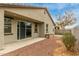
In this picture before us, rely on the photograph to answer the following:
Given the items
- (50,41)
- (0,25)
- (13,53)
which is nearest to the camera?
(13,53)

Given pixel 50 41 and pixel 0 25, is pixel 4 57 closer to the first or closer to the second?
pixel 0 25

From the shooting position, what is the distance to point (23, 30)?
13.3 m

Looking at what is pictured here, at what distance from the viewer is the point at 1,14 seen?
28.6 feet

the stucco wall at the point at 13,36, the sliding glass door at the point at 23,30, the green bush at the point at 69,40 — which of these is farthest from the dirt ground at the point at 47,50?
the sliding glass door at the point at 23,30

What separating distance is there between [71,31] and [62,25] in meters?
0.53

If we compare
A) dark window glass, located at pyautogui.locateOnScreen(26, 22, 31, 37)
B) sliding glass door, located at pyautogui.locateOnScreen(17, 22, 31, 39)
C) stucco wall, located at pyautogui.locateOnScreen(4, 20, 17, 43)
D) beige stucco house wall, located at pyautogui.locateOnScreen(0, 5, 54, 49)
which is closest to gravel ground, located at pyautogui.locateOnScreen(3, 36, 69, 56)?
beige stucco house wall, located at pyautogui.locateOnScreen(0, 5, 54, 49)

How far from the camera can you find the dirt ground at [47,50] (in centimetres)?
819

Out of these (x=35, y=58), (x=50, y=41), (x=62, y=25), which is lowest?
(x=35, y=58)

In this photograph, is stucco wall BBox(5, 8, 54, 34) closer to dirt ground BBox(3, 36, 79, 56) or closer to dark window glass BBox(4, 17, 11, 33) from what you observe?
dirt ground BBox(3, 36, 79, 56)

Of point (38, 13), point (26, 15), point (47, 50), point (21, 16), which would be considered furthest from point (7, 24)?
point (47, 50)

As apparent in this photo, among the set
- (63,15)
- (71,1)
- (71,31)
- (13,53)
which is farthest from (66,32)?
(13,53)

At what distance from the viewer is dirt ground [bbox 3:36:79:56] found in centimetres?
819

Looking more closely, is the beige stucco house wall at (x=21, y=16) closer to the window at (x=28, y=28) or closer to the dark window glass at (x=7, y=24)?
the dark window glass at (x=7, y=24)

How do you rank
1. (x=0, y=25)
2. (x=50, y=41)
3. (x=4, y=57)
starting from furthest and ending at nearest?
(x=50, y=41) → (x=0, y=25) → (x=4, y=57)
